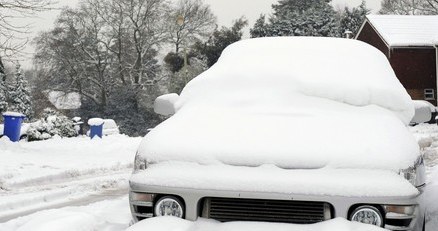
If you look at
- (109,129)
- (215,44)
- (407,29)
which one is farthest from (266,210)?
(215,44)

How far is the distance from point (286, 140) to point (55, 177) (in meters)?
8.22

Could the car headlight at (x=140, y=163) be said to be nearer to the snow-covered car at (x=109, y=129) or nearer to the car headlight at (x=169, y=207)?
the car headlight at (x=169, y=207)

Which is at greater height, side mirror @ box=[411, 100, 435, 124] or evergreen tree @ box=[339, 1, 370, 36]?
evergreen tree @ box=[339, 1, 370, 36]

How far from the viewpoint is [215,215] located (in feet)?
10.8

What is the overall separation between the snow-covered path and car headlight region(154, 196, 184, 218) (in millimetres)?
4146

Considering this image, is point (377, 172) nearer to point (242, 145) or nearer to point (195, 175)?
point (242, 145)

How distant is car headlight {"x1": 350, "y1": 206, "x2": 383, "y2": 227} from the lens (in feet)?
10.3

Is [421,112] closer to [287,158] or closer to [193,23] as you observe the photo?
[287,158]

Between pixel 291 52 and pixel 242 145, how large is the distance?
1.70 metres

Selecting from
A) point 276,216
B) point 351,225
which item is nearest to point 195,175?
point 276,216

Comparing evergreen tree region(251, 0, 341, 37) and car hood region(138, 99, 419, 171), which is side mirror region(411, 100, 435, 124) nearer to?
car hood region(138, 99, 419, 171)

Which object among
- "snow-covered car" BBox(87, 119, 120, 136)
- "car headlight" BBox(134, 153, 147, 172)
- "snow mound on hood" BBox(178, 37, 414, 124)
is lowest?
"snow-covered car" BBox(87, 119, 120, 136)

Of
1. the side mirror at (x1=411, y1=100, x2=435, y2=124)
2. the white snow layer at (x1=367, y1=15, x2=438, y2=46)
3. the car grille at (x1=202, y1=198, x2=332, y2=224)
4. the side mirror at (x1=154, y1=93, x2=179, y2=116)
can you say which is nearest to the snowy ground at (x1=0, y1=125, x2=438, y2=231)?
the car grille at (x1=202, y1=198, x2=332, y2=224)

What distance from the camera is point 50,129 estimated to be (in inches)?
858
